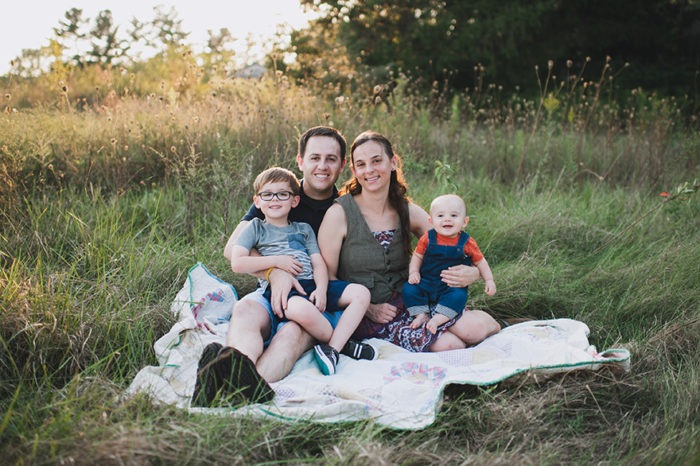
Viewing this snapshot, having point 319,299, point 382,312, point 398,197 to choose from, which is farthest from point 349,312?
point 398,197

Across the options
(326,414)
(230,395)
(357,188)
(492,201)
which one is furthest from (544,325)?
(492,201)

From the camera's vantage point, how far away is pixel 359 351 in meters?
3.00

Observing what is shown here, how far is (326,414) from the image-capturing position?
2.33 meters

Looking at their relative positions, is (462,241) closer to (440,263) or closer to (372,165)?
(440,263)

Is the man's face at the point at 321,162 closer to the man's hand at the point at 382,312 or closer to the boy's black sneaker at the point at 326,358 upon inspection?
the man's hand at the point at 382,312

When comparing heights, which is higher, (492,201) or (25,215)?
(25,215)

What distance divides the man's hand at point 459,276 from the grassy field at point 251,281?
2.03 ft

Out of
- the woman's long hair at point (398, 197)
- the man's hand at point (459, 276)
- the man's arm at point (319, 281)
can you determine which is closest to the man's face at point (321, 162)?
the woman's long hair at point (398, 197)

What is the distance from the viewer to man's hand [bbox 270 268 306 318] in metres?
2.96

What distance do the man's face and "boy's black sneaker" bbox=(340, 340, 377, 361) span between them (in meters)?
0.92

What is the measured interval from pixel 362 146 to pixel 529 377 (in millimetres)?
1457

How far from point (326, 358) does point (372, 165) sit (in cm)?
106

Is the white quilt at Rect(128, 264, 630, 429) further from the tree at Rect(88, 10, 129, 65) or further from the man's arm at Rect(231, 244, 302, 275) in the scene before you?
the tree at Rect(88, 10, 129, 65)

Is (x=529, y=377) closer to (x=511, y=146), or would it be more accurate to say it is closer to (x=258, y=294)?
(x=258, y=294)
